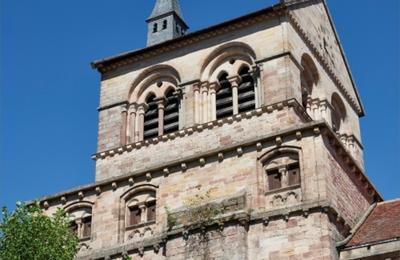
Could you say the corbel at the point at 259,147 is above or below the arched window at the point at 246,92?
below

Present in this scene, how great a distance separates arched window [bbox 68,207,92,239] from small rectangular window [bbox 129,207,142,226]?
4.99 feet

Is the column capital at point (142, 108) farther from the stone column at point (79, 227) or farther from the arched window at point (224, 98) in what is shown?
the stone column at point (79, 227)

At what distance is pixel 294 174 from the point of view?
86.0ft

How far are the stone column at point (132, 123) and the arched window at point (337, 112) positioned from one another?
760 cm

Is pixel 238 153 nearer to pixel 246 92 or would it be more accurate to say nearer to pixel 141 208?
pixel 141 208

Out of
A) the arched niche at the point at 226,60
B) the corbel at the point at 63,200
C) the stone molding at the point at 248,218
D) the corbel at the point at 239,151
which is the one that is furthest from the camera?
the arched niche at the point at 226,60

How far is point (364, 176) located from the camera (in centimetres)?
2947

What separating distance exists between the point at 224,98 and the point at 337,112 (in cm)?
544

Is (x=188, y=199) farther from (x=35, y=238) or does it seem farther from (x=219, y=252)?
(x=35, y=238)

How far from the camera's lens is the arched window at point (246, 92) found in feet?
103

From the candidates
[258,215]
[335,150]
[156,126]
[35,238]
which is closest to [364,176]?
[335,150]


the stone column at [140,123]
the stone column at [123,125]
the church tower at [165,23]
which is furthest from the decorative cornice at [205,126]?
the church tower at [165,23]

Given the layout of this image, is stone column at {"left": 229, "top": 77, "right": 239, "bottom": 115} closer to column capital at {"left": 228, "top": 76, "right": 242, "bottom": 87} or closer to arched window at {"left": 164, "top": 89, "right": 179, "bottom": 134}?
column capital at {"left": 228, "top": 76, "right": 242, "bottom": 87}

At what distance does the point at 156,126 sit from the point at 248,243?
30.6ft
